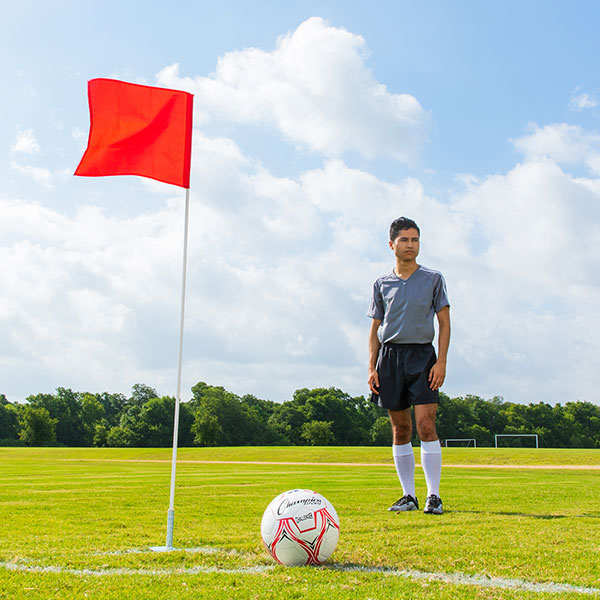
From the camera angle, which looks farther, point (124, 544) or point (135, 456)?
point (135, 456)

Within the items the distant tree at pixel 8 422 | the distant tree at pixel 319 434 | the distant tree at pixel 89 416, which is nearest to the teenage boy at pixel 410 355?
the distant tree at pixel 319 434

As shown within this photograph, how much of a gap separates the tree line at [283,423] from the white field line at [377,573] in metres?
83.5

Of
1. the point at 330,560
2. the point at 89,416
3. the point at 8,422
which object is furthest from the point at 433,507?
the point at 89,416

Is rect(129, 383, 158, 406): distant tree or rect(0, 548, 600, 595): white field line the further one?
rect(129, 383, 158, 406): distant tree

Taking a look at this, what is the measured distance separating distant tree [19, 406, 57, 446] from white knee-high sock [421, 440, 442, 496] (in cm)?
8757

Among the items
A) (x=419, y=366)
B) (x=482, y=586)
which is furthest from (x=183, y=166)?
(x=482, y=586)

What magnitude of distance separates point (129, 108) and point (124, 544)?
146 inches

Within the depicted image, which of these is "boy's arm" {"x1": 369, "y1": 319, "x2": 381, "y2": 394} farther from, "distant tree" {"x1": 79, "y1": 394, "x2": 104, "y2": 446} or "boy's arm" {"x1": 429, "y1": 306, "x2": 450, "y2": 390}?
"distant tree" {"x1": 79, "y1": 394, "x2": 104, "y2": 446}

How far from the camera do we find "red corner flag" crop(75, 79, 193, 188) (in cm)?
539

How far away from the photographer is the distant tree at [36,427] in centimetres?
8331

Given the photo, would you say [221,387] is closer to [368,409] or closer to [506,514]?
[368,409]

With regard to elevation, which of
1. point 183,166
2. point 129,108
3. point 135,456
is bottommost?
point 135,456

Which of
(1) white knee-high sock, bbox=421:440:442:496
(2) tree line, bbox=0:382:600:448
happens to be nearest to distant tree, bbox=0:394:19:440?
(2) tree line, bbox=0:382:600:448

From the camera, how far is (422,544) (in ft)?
13.8
